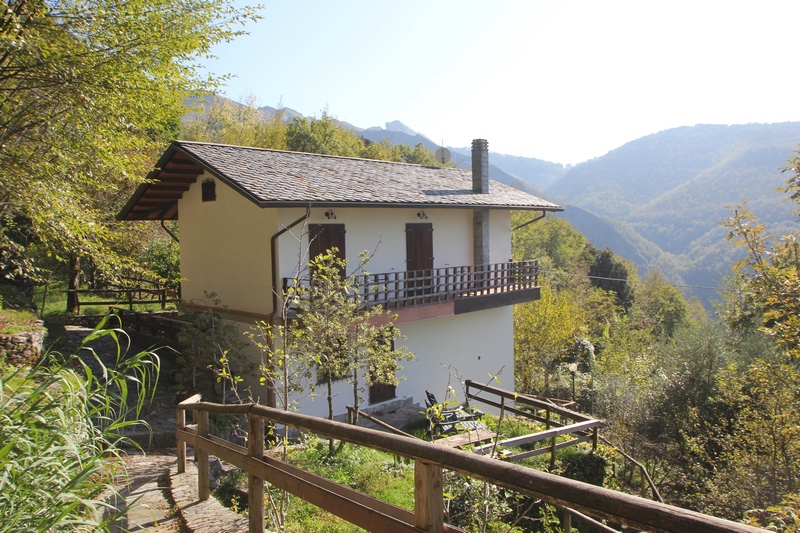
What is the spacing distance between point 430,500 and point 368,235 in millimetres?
11127

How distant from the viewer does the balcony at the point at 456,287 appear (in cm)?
1237

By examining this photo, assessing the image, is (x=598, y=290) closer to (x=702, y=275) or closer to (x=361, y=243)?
(x=361, y=243)

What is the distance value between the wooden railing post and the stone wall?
375 inches

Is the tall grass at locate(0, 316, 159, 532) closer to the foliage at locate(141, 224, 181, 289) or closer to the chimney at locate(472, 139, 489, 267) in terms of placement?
the chimney at locate(472, 139, 489, 267)

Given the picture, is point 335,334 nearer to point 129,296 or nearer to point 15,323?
point 15,323

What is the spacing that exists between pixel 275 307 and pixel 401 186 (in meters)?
5.02

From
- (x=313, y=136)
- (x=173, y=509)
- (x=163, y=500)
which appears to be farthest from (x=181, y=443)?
(x=313, y=136)

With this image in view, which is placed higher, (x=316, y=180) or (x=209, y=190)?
(x=316, y=180)

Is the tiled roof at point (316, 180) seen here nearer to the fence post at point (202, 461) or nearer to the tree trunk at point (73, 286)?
the tree trunk at point (73, 286)

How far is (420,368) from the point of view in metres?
14.1

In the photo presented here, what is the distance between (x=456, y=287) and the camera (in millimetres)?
14555

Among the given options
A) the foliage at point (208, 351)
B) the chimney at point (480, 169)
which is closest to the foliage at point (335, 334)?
the foliage at point (208, 351)

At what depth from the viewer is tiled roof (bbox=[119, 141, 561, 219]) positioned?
11.0m

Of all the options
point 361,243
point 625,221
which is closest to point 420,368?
point 361,243
